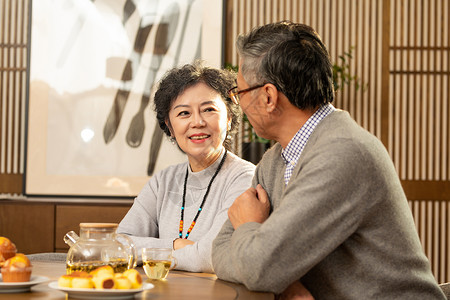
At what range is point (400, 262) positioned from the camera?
1.72 m

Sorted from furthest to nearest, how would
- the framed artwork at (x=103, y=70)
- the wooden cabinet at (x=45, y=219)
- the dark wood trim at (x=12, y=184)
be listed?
1. the dark wood trim at (x=12, y=184)
2. the framed artwork at (x=103, y=70)
3. the wooden cabinet at (x=45, y=219)

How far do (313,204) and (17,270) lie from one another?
780mm

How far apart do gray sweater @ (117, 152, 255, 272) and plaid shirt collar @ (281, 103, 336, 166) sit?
0.62 meters

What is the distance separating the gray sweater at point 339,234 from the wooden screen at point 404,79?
317 centimetres

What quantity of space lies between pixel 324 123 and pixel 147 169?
3.05m

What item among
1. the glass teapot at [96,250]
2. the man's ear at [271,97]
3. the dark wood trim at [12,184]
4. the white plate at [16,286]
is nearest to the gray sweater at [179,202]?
the man's ear at [271,97]

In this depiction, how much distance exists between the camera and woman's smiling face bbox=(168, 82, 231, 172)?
2756 millimetres

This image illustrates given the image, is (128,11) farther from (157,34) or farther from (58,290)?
(58,290)

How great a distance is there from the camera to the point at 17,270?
4.97 ft

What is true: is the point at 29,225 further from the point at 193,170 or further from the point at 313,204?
the point at 313,204

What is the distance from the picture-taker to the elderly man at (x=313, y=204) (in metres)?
1.58

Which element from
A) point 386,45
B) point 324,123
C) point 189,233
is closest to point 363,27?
point 386,45

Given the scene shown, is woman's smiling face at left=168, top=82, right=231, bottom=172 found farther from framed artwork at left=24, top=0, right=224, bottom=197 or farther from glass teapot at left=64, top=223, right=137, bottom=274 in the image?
framed artwork at left=24, top=0, right=224, bottom=197

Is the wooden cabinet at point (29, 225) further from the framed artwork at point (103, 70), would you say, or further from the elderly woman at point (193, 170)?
the elderly woman at point (193, 170)
